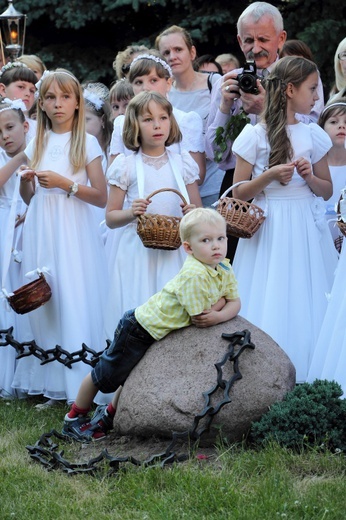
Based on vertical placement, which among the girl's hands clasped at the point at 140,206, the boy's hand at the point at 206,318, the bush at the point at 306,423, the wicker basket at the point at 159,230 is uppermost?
the girl's hands clasped at the point at 140,206

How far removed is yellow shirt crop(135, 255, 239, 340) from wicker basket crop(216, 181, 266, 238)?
0.68 m

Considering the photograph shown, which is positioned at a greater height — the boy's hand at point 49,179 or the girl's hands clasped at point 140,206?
the boy's hand at point 49,179

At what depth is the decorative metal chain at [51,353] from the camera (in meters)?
7.19

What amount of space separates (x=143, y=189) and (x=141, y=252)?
17.6 inches

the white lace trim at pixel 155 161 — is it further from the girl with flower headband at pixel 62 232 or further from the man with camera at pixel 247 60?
the man with camera at pixel 247 60

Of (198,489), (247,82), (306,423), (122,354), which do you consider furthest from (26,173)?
(198,489)

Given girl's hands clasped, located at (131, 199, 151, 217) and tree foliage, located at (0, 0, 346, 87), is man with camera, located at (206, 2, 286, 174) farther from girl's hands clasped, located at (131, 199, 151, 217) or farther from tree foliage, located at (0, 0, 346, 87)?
tree foliage, located at (0, 0, 346, 87)

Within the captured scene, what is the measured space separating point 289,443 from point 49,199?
9.87 feet

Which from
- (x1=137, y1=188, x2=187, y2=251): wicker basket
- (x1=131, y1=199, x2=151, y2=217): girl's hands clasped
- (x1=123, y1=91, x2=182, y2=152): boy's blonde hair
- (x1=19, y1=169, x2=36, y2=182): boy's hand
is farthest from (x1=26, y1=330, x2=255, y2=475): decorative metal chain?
(x1=19, y1=169, x2=36, y2=182): boy's hand

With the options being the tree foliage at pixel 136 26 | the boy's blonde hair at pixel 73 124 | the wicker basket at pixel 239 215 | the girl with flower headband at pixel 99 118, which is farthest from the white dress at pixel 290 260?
the tree foliage at pixel 136 26

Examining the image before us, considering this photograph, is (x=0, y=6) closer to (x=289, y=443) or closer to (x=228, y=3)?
(x=228, y=3)

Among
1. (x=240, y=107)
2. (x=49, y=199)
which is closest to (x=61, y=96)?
(x=49, y=199)

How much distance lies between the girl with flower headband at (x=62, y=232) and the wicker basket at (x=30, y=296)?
12.8 inches

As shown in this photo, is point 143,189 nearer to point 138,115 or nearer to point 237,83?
point 138,115
